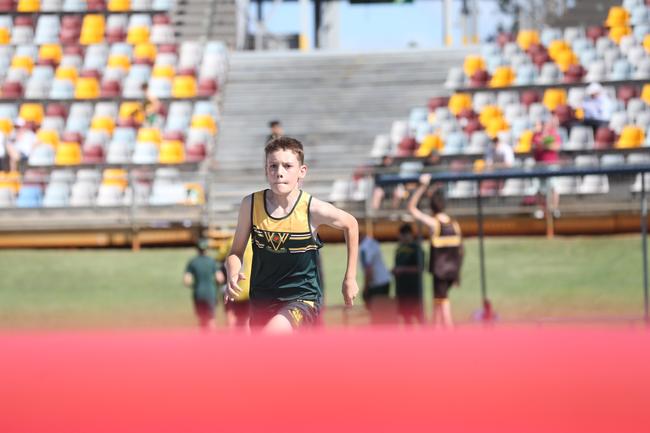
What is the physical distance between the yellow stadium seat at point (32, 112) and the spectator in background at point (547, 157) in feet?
34.1

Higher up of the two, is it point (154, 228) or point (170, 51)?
point (170, 51)

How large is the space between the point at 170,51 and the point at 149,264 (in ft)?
30.3

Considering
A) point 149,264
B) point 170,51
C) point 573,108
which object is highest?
point 170,51

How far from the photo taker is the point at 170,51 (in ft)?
92.0

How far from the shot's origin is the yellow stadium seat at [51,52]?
2851 centimetres

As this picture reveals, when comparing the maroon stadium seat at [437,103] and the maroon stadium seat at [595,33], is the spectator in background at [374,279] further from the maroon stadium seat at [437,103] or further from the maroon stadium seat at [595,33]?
the maroon stadium seat at [595,33]

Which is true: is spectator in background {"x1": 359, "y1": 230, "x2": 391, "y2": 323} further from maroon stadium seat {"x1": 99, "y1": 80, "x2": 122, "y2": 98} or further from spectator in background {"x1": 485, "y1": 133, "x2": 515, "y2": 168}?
maroon stadium seat {"x1": 99, "y1": 80, "x2": 122, "y2": 98}

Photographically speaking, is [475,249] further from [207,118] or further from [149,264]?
[207,118]

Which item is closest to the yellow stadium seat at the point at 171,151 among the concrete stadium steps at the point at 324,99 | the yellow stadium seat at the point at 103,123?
the concrete stadium steps at the point at 324,99

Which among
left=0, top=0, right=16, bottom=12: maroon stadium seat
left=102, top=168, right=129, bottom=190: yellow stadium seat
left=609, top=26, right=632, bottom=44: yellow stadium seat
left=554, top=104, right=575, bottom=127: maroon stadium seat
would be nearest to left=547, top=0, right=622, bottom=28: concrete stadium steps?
left=609, top=26, right=632, bottom=44: yellow stadium seat

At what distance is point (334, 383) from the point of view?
3.56m

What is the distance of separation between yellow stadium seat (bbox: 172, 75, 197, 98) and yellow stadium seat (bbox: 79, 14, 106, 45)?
12.5ft

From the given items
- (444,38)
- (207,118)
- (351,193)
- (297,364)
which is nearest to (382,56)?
(444,38)

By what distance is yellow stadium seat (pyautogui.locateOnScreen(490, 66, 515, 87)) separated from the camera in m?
25.5
